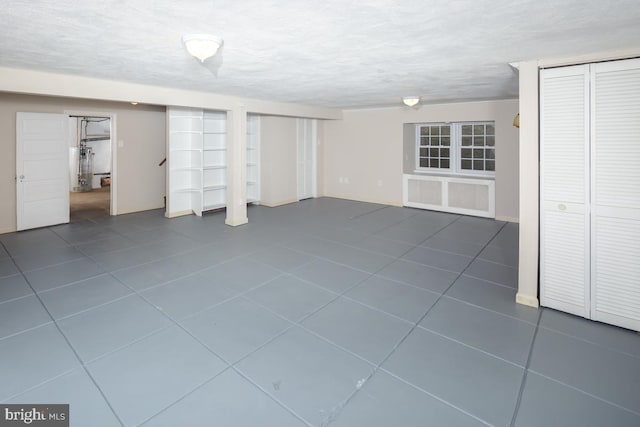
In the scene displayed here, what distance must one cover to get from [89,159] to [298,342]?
10.9 meters

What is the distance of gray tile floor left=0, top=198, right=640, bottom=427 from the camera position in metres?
1.89

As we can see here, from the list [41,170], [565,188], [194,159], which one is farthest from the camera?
[194,159]

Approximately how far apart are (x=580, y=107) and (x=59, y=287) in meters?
5.01

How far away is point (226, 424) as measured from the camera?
1757 mm

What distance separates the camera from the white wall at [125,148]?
208 inches

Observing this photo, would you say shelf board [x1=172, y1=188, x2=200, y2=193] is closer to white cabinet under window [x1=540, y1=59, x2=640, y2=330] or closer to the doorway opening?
the doorway opening

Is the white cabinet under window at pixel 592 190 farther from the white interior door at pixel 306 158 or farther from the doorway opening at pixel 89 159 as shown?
the doorway opening at pixel 89 159

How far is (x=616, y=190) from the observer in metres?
2.69

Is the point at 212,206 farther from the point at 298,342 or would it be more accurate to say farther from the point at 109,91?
the point at 298,342

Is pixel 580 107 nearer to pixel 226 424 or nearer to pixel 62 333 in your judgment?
pixel 226 424

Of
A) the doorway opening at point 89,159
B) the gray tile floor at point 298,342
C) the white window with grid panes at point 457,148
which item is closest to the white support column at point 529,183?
the gray tile floor at point 298,342

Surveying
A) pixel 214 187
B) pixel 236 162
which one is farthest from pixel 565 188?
pixel 214 187

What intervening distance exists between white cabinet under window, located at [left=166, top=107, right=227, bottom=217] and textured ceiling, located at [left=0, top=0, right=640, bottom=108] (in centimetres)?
270

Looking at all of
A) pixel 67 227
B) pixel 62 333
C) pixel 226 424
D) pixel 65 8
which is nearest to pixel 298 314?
pixel 226 424
